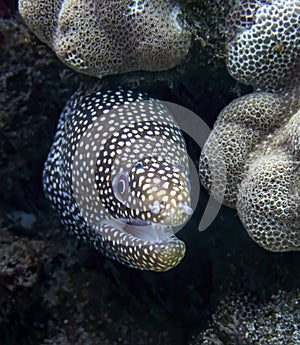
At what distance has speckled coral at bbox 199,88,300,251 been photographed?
2549 mm

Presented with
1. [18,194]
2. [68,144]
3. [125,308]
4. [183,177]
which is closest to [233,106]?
[183,177]

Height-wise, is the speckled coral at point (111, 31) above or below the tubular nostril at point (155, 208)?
above

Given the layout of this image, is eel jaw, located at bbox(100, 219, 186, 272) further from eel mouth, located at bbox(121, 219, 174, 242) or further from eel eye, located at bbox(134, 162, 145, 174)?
eel eye, located at bbox(134, 162, 145, 174)

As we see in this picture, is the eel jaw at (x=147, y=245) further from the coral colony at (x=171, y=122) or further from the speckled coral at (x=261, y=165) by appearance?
the speckled coral at (x=261, y=165)

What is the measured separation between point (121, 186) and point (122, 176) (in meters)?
0.07

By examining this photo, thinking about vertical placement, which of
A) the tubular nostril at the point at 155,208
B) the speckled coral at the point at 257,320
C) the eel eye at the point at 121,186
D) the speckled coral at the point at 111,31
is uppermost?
the speckled coral at the point at 111,31

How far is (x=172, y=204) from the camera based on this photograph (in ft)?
8.13

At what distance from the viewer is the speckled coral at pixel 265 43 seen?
264 centimetres

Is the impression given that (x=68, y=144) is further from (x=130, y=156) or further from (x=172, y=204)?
(x=172, y=204)

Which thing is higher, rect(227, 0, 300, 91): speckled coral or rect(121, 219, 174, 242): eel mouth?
rect(227, 0, 300, 91): speckled coral

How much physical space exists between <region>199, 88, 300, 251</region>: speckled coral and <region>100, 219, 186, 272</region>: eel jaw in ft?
1.77

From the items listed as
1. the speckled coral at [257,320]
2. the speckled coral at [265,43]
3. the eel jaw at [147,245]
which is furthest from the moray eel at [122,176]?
the speckled coral at [257,320]

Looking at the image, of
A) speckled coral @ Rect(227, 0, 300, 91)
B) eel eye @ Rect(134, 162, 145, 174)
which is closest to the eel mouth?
eel eye @ Rect(134, 162, 145, 174)

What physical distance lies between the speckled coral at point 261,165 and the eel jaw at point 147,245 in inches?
21.2
